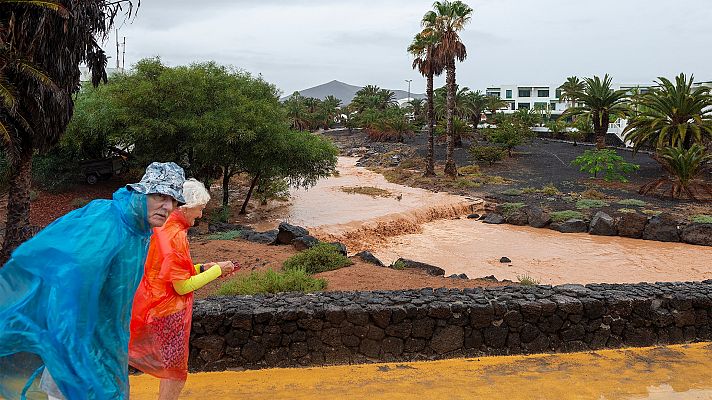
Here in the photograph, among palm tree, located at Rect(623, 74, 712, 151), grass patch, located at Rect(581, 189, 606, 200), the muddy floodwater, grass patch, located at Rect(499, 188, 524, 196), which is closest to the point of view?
the muddy floodwater

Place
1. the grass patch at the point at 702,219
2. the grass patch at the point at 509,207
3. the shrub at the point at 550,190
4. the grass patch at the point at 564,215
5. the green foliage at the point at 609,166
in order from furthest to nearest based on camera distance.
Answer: the green foliage at the point at 609,166
the shrub at the point at 550,190
the grass patch at the point at 509,207
the grass patch at the point at 564,215
the grass patch at the point at 702,219

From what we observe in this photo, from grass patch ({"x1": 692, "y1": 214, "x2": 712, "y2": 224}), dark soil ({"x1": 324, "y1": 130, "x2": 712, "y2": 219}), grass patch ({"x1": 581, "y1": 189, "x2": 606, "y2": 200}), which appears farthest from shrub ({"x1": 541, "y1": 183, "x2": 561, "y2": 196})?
grass patch ({"x1": 692, "y1": 214, "x2": 712, "y2": 224})

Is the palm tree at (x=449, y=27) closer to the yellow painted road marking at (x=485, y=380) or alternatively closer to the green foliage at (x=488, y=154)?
the green foliage at (x=488, y=154)

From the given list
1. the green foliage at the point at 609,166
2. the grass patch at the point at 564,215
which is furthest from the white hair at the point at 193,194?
the green foliage at the point at 609,166

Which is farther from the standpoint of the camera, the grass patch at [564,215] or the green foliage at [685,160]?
the green foliage at [685,160]

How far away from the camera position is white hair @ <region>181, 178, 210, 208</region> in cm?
335

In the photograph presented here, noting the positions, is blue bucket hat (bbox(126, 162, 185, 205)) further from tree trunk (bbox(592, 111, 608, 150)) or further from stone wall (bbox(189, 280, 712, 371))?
tree trunk (bbox(592, 111, 608, 150))

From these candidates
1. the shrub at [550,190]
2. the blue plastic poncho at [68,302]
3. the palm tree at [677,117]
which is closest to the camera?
the blue plastic poncho at [68,302]

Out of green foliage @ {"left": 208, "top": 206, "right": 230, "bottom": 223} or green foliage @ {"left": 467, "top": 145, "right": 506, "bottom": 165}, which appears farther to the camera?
green foliage @ {"left": 467, "top": 145, "right": 506, "bottom": 165}

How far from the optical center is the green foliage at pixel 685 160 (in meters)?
23.0

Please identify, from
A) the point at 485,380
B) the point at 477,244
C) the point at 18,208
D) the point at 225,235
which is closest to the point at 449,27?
the point at 477,244

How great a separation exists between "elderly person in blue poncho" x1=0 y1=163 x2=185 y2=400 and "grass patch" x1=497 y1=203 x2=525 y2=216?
19.5 m

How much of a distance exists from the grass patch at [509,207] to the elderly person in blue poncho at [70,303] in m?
19.5

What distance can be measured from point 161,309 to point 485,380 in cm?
291
